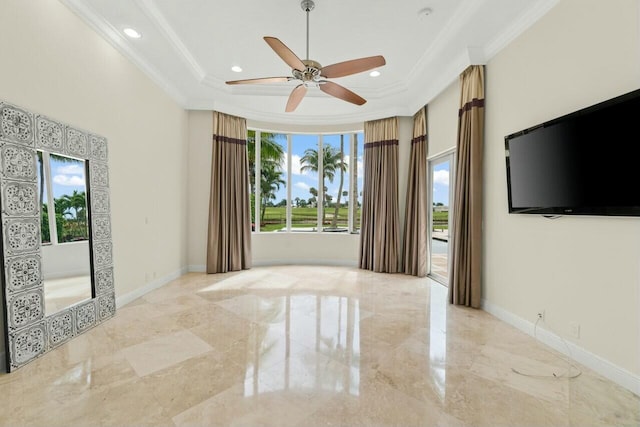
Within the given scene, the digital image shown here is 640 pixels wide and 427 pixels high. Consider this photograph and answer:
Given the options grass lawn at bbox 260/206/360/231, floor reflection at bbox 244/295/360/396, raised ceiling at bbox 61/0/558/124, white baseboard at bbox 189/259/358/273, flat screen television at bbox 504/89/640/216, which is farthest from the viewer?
grass lawn at bbox 260/206/360/231

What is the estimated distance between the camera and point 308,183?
252 inches

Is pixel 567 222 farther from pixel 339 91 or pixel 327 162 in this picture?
pixel 327 162

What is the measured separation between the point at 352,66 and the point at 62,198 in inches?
117

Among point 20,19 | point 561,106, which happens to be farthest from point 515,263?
point 20,19

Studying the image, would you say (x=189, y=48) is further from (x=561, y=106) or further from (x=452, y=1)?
(x=561, y=106)

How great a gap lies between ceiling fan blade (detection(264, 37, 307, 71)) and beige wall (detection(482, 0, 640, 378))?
7.27 feet

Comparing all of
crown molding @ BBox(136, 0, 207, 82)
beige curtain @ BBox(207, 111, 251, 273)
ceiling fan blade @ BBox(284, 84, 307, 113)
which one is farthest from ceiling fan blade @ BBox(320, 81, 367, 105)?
beige curtain @ BBox(207, 111, 251, 273)

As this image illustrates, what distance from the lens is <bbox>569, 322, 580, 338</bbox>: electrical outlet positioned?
234 centimetres

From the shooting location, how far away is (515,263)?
303 centimetres

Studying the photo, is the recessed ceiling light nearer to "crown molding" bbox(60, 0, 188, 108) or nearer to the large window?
"crown molding" bbox(60, 0, 188, 108)

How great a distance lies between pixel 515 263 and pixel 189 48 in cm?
464

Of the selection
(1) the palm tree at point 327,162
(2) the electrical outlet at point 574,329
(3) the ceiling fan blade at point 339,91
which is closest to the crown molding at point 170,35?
(3) the ceiling fan blade at point 339,91

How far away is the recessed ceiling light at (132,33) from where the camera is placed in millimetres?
3184

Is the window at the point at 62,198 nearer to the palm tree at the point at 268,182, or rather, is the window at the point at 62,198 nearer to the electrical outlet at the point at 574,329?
the palm tree at the point at 268,182
